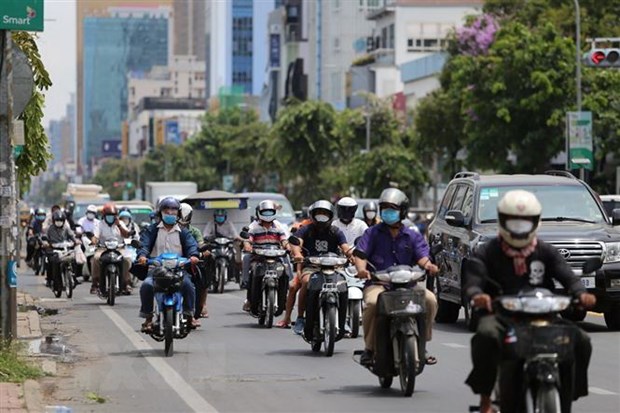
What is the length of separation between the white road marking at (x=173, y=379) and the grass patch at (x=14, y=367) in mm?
1216

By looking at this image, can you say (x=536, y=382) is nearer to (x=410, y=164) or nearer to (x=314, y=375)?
(x=314, y=375)

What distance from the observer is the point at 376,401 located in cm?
1384

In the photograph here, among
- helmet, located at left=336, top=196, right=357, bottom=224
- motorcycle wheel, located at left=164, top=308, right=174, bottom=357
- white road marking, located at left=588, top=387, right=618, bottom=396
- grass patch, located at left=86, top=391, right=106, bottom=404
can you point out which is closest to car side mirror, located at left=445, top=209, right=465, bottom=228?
helmet, located at left=336, top=196, right=357, bottom=224

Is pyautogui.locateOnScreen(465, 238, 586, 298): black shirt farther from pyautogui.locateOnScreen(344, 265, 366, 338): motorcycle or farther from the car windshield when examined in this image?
the car windshield

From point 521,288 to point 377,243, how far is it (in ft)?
15.2

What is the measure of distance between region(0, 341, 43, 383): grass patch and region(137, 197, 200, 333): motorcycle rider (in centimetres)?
181

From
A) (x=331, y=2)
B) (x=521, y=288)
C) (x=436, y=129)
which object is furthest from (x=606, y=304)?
(x=331, y=2)

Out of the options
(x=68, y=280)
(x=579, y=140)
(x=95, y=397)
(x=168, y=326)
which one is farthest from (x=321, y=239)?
(x=579, y=140)

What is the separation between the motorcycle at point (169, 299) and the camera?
17891 millimetres

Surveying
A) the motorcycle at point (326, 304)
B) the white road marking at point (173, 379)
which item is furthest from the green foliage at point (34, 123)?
the motorcycle at point (326, 304)

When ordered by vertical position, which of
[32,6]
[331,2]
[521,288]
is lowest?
[521,288]

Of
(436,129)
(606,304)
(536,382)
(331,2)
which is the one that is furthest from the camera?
(331,2)

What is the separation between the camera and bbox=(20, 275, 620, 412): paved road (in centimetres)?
1372

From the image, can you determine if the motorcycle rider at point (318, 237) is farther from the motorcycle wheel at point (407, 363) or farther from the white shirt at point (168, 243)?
the motorcycle wheel at point (407, 363)
